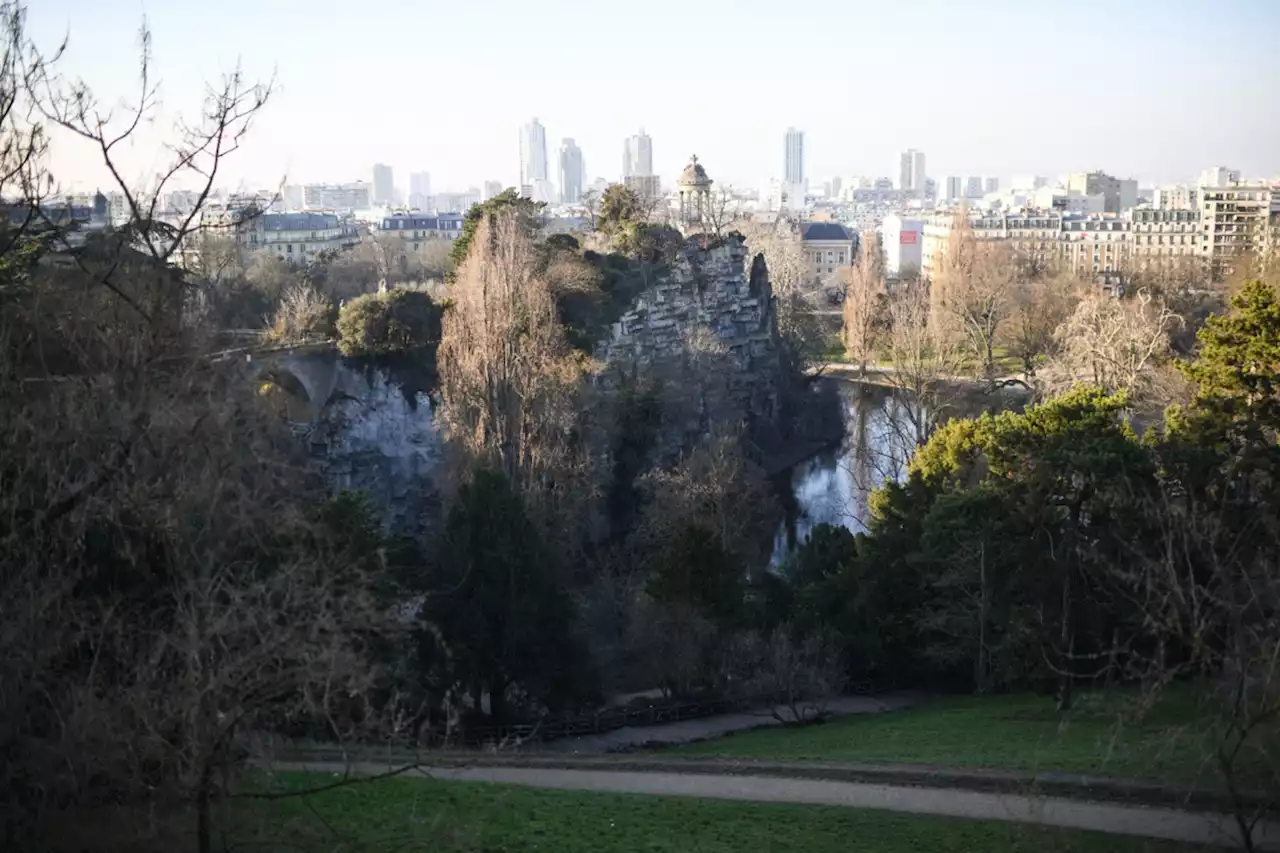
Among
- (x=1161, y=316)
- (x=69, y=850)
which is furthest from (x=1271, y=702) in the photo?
(x=1161, y=316)

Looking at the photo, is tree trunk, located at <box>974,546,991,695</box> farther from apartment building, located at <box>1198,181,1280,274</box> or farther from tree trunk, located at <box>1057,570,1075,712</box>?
apartment building, located at <box>1198,181,1280,274</box>

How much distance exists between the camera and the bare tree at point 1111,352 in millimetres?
28578

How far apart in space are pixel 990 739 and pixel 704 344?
22323 millimetres

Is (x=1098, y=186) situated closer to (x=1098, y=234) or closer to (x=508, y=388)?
(x=1098, y=234)

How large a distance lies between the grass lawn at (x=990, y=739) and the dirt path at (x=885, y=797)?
0.49m

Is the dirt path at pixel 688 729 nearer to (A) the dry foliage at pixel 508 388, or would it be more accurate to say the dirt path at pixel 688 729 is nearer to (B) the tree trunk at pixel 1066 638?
(B) the tree trunk at pixel 1066 638

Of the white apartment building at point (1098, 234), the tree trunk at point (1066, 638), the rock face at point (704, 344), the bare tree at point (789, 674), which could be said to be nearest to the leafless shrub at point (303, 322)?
the rock face at point (704, 344)

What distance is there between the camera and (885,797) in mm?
10898

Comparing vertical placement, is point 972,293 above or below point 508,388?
above

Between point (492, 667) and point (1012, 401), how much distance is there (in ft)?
82.3

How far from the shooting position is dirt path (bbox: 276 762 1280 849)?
31.5ft

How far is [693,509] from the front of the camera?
76.8 ft

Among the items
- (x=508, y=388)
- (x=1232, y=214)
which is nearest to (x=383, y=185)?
(x=1232, y=214)

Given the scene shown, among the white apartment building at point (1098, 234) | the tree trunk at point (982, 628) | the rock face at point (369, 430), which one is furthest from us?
the white apartment building at point (1098, 234)
